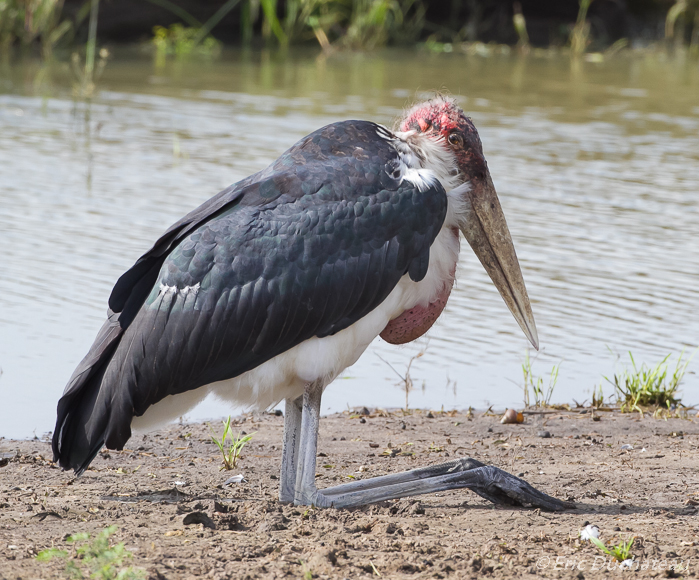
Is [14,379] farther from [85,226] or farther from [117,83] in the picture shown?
[117,83]

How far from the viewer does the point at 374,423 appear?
492cm

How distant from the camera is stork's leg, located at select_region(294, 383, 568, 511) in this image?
3.70m

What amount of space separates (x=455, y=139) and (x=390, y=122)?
78cm

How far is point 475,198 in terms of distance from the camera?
13.0ft

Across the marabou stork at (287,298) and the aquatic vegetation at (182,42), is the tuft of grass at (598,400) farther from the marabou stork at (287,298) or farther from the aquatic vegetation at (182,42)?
the aquatic vegetation at (182,42)

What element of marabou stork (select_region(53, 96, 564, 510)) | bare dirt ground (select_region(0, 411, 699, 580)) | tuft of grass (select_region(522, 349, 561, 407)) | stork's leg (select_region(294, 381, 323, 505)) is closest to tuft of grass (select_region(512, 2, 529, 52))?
tuft of grass (select_region(522, 349, 561, 407))

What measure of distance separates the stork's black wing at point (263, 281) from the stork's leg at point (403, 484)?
0.98 feet

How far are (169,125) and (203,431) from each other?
6.97 m

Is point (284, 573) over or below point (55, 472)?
over

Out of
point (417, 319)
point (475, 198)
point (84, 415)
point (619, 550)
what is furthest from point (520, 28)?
point (619, 550)

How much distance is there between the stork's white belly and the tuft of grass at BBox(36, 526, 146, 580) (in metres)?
0.85

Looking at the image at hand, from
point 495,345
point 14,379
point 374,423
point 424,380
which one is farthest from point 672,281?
point 14,379

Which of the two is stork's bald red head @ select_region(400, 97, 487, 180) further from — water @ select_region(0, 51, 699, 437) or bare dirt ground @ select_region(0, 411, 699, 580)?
bare dirt ground @ select_region(0, 411, 699, 580)

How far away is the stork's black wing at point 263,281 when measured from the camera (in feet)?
11.6
